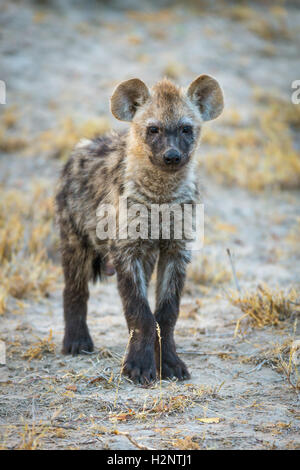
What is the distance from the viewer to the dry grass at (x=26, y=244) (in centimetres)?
510

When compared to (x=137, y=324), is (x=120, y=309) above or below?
below

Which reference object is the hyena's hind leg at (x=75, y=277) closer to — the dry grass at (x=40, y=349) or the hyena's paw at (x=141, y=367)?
the dry grass at (x=40, y=349)

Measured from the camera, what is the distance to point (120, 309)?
16.9ft

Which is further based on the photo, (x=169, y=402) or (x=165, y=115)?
(x=165, y=115)

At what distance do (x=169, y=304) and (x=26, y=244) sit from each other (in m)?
2.56

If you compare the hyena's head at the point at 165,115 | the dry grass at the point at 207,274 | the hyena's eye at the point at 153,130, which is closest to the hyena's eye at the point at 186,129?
the hyena's head at the point at 165,115

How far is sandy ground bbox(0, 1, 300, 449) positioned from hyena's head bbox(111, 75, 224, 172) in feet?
4.40

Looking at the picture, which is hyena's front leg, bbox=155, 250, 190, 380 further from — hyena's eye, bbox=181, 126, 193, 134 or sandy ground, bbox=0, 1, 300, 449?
hyena's eye, bbox=181, 126, 193, 134

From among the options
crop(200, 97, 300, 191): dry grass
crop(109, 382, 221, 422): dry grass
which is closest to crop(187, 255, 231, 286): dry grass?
crop(200, 97, 300, 191): dry grass

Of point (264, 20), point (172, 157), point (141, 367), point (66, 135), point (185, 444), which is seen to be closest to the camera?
point (185, 444)

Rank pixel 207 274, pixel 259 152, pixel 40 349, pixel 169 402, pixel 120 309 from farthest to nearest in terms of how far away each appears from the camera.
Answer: pixel 259 152
pixel 207 274
pixel 120 309
pixel 40 349
pixel 169 402

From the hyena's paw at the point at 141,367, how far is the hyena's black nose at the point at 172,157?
1154 mm

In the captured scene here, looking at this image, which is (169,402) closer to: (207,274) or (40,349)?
(40,349)

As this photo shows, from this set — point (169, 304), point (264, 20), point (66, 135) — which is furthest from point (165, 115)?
point (264, 20)
